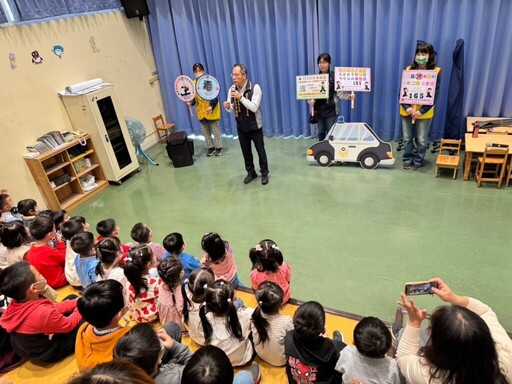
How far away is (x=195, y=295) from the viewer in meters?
2.19

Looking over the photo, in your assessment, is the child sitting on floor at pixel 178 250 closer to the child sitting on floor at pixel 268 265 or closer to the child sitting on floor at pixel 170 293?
the child sitting on floor at pixel 170 293

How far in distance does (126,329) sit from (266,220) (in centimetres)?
242

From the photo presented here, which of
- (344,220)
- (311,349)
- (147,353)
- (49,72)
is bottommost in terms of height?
(344,220)

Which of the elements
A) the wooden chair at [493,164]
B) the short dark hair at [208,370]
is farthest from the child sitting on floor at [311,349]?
the wooden chair at [493,164]

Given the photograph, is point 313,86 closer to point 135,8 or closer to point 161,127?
point 161,127

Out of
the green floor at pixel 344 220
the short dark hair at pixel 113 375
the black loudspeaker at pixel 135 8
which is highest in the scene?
the black loudspeaker at pixel 135 8

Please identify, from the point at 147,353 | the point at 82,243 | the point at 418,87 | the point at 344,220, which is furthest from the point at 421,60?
the point at 147,353

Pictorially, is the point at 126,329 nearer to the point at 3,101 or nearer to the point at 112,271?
the point at 112,271

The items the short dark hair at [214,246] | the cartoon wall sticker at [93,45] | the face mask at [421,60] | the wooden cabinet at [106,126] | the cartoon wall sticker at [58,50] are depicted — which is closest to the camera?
the short dark hair at [214,246]

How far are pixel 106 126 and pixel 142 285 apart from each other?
11.1 ft

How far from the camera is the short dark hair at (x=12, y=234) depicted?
9.65 ft

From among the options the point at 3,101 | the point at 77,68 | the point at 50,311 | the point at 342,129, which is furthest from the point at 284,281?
the point at 77,68

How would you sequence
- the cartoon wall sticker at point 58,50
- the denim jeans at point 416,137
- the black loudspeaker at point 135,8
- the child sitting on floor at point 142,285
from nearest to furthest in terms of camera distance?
the child sitting on floor at point 142,285 < the denim jeans at point 416,137 < the cartoon wall sticker at point 58,50 < the black loudspeaker at point 135,8

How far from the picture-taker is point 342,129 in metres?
5.03
